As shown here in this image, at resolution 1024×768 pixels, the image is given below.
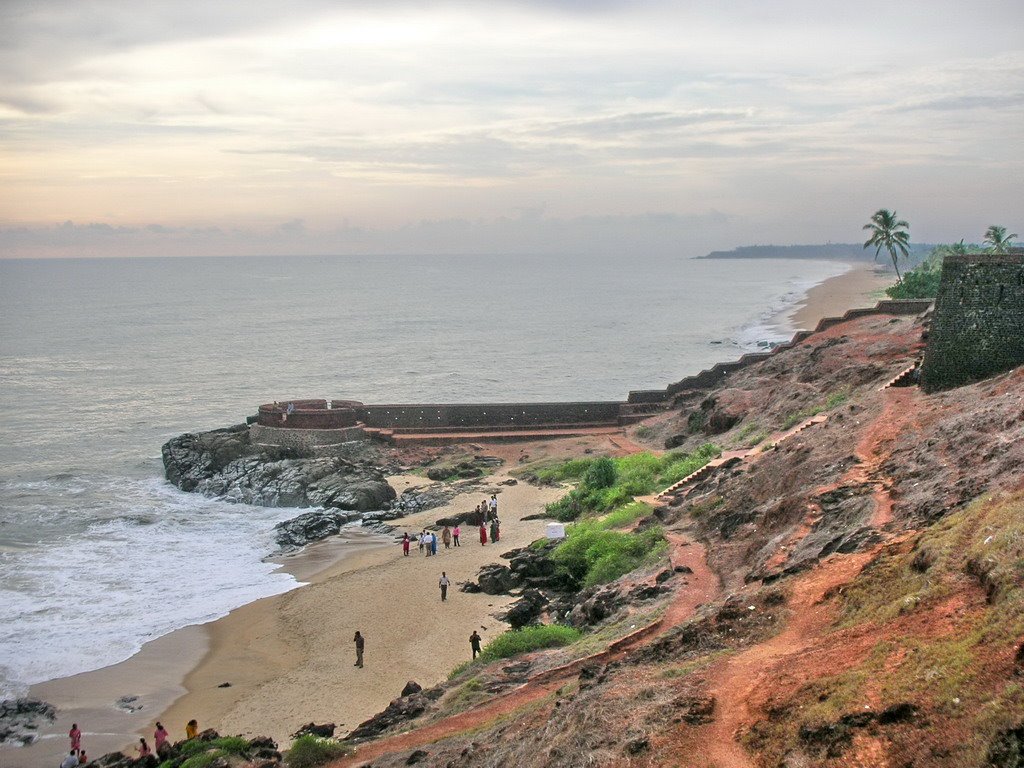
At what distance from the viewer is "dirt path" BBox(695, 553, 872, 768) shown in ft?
31.9

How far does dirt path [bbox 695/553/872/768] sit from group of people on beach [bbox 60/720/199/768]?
9543 millimetres

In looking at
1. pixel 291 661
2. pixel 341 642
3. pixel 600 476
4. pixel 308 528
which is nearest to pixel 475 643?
pixel 341 642

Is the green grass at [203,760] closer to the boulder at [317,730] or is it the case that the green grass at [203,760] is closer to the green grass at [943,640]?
the boulder at [317,730]

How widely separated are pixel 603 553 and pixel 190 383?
51806mm

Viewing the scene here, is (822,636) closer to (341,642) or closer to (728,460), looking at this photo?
(341,642)

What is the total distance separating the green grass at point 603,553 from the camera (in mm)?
20703

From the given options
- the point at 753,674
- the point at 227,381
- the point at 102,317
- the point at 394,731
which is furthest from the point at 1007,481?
the point at 102,317

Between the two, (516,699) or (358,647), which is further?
(358,647)

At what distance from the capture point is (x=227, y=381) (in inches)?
2717

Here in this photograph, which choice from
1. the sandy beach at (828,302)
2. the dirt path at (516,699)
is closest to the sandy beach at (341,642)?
the dirt path at (516,699)

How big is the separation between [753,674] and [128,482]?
34.3 m

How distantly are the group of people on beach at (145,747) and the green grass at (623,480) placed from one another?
12.9 m

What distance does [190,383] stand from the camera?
68250 millimetres

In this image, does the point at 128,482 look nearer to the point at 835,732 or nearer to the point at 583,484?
the point at 583,484
